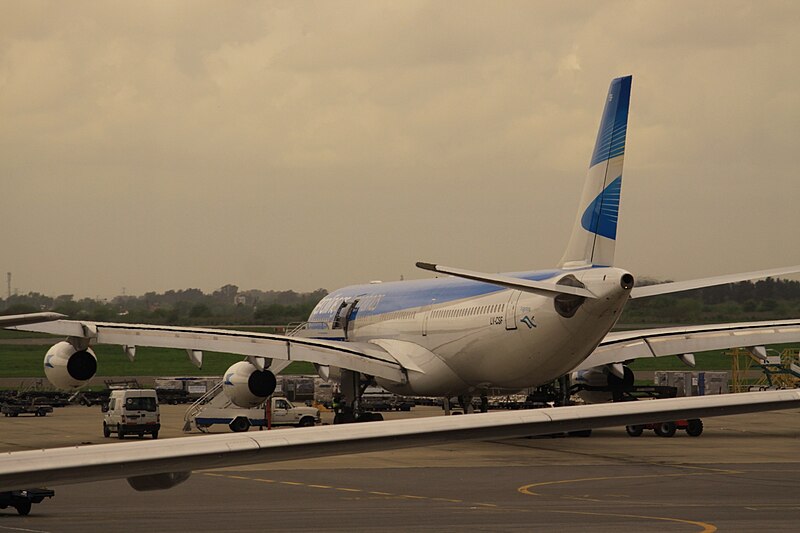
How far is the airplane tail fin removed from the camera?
3375 centimetres

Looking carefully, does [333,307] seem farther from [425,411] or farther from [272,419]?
[425,411]

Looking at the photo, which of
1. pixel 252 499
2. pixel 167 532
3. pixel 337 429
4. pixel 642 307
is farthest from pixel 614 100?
pixel 642 307

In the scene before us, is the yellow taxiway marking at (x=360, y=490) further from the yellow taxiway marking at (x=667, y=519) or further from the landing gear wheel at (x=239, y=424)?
the landing gear wheel at (x=239, y=424)

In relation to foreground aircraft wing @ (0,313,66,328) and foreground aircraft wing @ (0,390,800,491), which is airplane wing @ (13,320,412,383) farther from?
foreground aircraft wing @ (0,390,800,491)

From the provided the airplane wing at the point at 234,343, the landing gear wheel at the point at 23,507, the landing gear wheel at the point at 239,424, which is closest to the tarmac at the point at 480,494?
the landing gear wheel at the point at 23,507

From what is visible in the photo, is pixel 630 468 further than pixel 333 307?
No

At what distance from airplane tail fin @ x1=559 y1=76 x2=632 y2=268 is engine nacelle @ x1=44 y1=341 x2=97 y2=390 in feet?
46.0

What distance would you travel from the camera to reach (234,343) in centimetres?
3797

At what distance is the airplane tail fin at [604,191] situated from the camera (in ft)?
111

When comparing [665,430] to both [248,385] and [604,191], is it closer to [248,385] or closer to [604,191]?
[604,191]

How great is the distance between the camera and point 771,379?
2628 inches

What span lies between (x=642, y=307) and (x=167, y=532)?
52355mm

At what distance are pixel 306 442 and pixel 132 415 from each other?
3310 centimetres

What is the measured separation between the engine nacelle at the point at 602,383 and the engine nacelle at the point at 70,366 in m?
16.3
